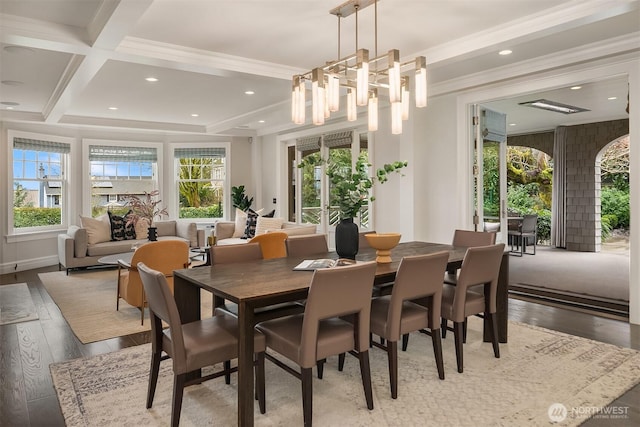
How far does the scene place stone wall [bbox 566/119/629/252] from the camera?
8.62m

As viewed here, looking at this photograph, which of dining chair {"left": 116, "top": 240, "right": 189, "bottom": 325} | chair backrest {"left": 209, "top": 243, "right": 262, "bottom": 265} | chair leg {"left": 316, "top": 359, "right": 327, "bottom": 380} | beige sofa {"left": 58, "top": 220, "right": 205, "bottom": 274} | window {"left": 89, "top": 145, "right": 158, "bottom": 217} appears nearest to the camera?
chair leg {"left": 316, "top": 359, "right": 327, "bottom": 380}

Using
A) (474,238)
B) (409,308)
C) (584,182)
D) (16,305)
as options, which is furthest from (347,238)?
(584,182)

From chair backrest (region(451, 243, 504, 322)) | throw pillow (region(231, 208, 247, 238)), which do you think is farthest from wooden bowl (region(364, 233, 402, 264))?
throw pillow (region(231, 208, 247, 238))

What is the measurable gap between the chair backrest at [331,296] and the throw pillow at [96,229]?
18.9 ft

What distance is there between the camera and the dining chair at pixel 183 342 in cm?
211

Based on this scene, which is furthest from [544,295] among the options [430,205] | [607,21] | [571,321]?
[607,21]

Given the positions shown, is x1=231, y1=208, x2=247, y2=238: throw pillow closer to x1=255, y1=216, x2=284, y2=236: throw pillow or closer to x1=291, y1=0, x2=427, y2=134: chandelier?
x1=255, y1=216, x2=284, y2=236: throw pillow

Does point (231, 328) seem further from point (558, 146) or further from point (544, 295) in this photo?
point (558, 146)

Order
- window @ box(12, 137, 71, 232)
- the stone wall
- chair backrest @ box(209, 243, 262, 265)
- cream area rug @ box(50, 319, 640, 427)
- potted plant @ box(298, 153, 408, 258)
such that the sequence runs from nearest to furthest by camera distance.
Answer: cream area rug @ box(50, 319, 640, 427), potted plant @ box(298, 153, 408, 258), chair backrest @ box(209, 243, 262, 265), window @ box(12, 137, 71, 232), the stone wall

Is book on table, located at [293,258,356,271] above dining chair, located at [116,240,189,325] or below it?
above

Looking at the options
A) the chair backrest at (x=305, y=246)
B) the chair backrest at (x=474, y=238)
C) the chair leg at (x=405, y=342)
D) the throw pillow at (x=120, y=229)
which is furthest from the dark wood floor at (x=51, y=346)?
the throw pillow at (x=120, y=229)

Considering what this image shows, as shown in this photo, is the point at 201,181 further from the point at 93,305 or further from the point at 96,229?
the point at 93,305

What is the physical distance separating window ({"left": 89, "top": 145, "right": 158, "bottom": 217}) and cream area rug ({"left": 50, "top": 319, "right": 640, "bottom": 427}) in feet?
18.7

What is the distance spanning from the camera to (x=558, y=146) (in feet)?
30.1
